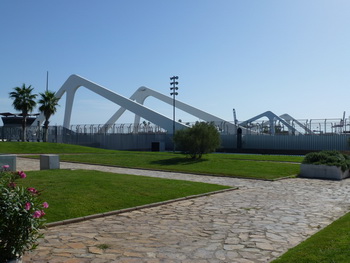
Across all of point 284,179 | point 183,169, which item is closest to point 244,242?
point 284,179

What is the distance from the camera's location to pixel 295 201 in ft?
38.0

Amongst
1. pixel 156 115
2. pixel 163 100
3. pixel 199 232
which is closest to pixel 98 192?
pixel 199 232

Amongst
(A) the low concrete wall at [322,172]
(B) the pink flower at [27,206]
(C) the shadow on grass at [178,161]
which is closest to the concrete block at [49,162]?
(C) the shadow on grass at [178,161]

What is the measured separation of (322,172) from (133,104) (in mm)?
45183

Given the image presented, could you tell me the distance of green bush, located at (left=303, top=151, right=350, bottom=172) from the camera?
18759 mm

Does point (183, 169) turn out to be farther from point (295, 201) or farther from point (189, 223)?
point (189, 223)

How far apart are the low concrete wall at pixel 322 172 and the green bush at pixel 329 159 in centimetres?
23

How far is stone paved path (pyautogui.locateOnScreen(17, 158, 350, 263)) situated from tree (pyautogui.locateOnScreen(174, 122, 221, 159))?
43.3ft

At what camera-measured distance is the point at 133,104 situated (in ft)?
202

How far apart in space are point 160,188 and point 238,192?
8.93ft

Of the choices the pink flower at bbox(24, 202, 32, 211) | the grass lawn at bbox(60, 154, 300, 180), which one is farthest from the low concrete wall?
the pink flower at bbox(24, 202, 32, 211)

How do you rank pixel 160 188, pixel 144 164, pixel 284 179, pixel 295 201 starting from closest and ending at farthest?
pixel 295 201 → pixel 160 188 → pixel 284 179 → pixel 144 164

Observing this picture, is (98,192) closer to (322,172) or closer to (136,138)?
(322,172)

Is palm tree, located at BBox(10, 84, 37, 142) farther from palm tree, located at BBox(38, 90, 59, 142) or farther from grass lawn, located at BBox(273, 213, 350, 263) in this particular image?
grass lawn, located at BBox(273, 213, 350, 263)
